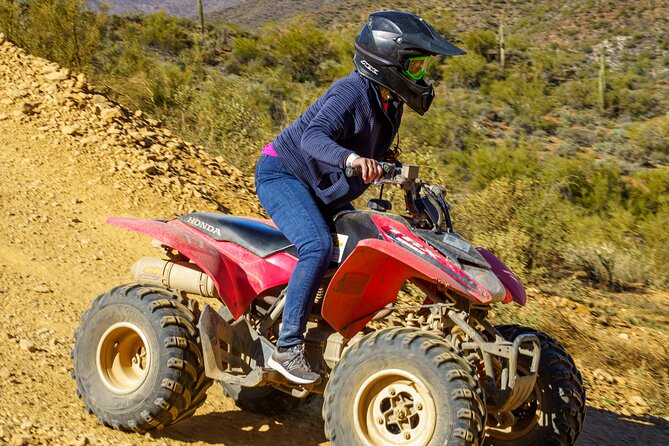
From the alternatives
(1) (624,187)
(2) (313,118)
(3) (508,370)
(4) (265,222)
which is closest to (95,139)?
(4) (265,222)

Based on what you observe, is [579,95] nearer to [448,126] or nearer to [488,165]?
[448,126]

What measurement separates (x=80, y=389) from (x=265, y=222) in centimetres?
140

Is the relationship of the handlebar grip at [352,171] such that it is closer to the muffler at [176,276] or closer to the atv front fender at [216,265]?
the atv front fender at [216,265]

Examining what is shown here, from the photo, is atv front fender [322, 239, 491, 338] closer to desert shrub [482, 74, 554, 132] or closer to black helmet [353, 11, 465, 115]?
black helmet [353, 11, 465, 115]

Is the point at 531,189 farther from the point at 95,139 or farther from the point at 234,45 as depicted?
the point at 234,45

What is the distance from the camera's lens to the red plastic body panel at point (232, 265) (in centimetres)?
447

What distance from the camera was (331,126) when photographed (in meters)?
4.27

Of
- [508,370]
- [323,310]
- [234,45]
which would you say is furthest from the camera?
[234,45]

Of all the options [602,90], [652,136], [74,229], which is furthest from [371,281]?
[602,90]

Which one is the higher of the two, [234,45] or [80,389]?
[80,389]

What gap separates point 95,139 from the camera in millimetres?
8266

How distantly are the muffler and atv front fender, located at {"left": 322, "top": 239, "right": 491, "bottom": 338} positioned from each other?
77cm

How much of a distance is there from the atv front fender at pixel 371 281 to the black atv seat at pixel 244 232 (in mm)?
385

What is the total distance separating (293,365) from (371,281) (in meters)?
0.60
